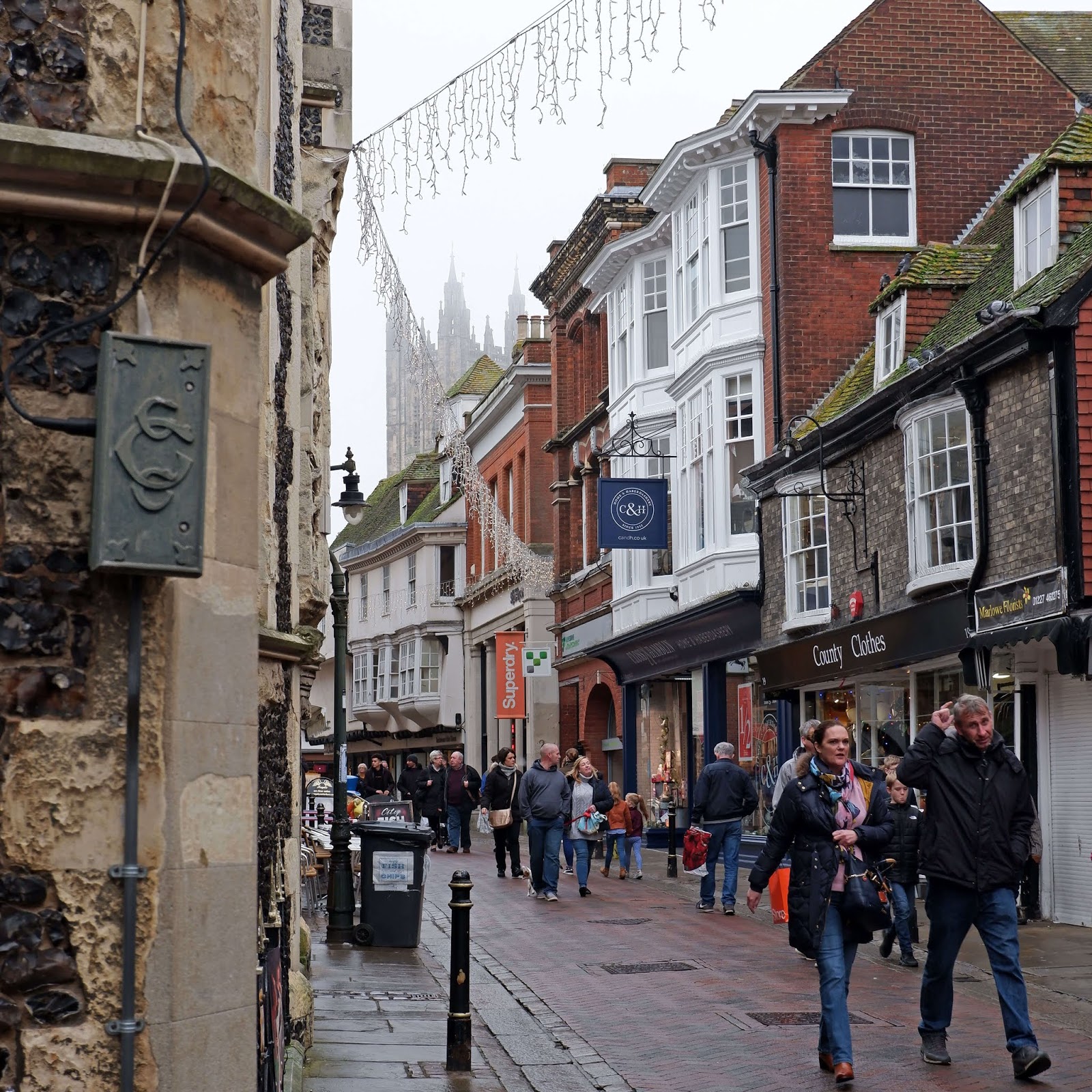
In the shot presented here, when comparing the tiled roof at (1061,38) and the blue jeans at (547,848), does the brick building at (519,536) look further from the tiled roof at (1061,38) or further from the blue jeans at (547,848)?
the blue jeans at (547,848)

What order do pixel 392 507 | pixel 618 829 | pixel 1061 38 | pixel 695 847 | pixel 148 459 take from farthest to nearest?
pixel 392 507 < pixel 1061 38 < pixel 618 829 < pixel 695 847 < pixel 148 459

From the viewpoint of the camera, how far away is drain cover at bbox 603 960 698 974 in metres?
13.3

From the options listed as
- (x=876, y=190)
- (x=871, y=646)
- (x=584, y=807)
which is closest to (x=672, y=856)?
(x=584, y=807)

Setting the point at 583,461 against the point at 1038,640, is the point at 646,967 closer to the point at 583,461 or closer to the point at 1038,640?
the point at 1038,640

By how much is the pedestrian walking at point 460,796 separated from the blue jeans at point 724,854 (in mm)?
9492

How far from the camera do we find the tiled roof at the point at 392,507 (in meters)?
60.7

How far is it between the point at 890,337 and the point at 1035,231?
147 inches

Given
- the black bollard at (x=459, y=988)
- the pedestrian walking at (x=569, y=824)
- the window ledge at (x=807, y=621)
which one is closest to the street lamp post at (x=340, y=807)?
the pedestrian walking at (x=569, y=824)

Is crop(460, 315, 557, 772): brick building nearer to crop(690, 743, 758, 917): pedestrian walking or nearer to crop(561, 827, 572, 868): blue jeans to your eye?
crop(561, 827, 572, 868): blue jeans

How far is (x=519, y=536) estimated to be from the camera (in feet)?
145

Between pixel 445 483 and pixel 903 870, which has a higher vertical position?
pixel 445 483

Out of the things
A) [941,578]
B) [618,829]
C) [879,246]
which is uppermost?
[879,246]

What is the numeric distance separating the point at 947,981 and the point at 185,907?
543cm

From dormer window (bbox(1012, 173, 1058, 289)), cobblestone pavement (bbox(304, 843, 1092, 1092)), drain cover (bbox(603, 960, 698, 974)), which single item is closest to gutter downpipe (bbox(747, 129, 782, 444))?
dormer window (bbox(1012, 173, 1058, 289))
